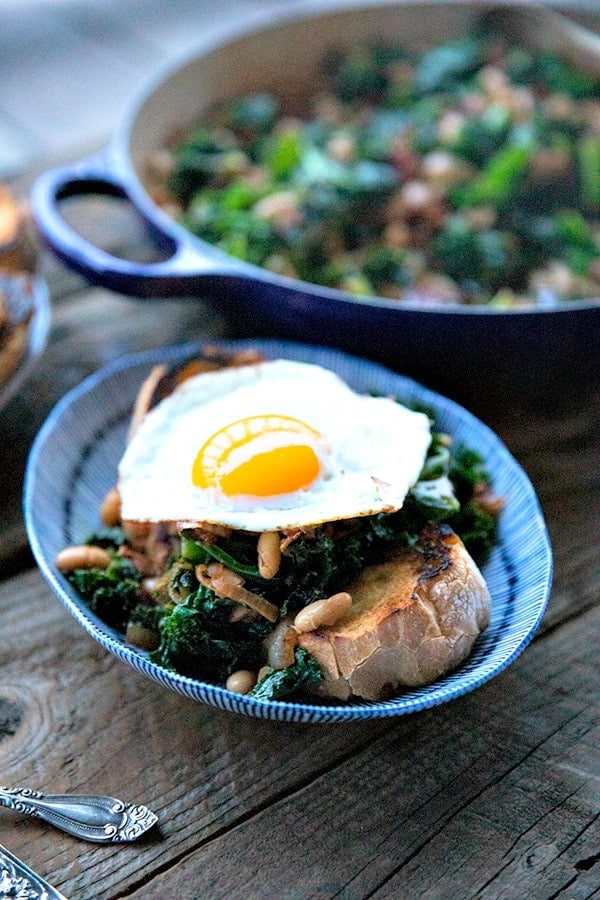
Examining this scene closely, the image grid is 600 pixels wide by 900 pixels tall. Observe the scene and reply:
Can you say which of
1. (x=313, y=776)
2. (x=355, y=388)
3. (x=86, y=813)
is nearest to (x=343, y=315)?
(x=355, y=388)

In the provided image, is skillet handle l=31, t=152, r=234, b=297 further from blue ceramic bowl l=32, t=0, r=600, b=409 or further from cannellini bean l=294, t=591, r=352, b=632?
cannellini bean l=294, t=591, r=352, b=632

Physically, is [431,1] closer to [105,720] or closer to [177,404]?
[177,404]

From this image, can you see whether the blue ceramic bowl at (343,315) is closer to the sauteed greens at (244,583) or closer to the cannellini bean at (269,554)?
the sauteed greens at (244,583)

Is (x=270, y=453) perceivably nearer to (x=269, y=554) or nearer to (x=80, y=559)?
(x=269, y=554)

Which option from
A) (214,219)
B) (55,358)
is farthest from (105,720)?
(214,219)

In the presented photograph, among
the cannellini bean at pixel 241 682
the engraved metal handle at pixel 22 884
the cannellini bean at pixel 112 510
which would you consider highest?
the cannellini bean at pixel 112 510

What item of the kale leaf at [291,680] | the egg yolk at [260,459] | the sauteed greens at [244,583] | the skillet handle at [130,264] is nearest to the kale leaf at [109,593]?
the sauteed greens at [244,583]
